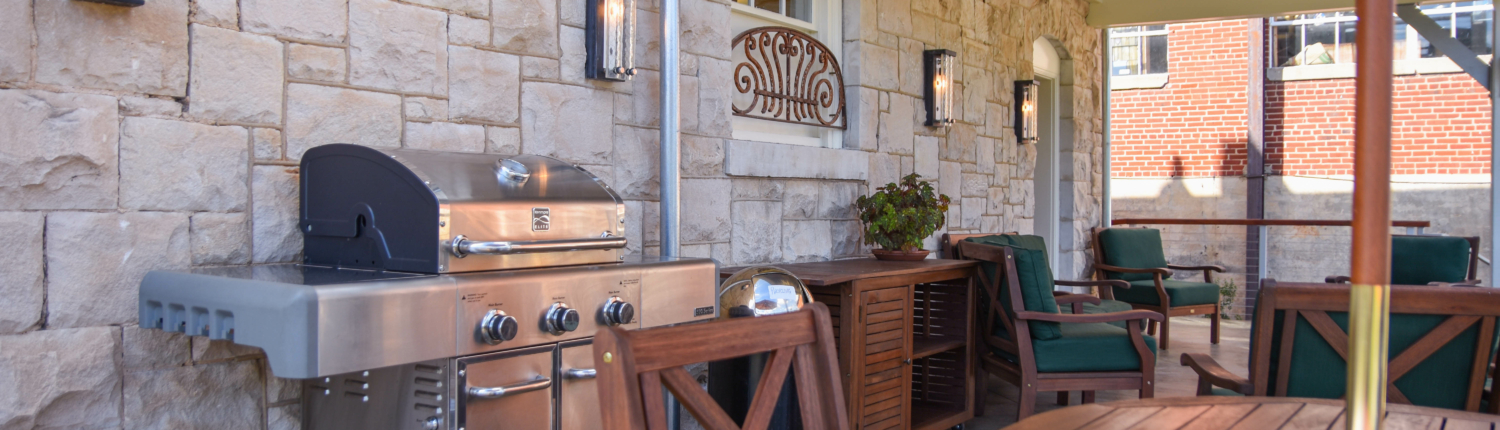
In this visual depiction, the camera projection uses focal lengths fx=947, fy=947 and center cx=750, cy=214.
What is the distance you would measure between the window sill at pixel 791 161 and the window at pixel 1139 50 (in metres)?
7.22

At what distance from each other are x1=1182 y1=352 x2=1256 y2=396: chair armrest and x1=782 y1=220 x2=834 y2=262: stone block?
1.70 metres

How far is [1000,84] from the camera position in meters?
5.83

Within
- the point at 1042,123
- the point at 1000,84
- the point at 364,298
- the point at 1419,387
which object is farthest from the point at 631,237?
the point at 1042,123

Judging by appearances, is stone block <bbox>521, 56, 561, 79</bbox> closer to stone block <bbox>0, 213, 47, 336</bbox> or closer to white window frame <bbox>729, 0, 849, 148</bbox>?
white window frame <bbox>729, 0, 849, 148</bbox>

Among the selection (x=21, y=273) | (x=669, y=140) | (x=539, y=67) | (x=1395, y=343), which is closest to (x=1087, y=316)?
(x=1395, y=343)

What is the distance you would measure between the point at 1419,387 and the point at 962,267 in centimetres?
186

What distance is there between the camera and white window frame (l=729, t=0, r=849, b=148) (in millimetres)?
3832

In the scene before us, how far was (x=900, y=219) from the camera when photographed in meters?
4.08

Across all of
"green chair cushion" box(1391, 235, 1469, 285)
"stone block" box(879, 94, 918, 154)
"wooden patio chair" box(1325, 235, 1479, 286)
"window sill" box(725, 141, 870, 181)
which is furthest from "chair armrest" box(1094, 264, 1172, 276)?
"window sill" box(725, 141, 870, 181)

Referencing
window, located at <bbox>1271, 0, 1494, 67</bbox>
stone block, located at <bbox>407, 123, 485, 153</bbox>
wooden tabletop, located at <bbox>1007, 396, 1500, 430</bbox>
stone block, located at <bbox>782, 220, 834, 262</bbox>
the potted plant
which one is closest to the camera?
wooden tabletop, located at <bbox>1007, 396, 1500, 430</bbox>

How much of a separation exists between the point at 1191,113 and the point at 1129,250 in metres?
4.54

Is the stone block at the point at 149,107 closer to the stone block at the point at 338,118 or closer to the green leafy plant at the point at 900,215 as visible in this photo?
the stone block at the point at 338,118

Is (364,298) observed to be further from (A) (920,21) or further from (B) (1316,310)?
(A) (920,21)

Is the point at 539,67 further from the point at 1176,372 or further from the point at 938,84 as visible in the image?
the point at 1176,372
